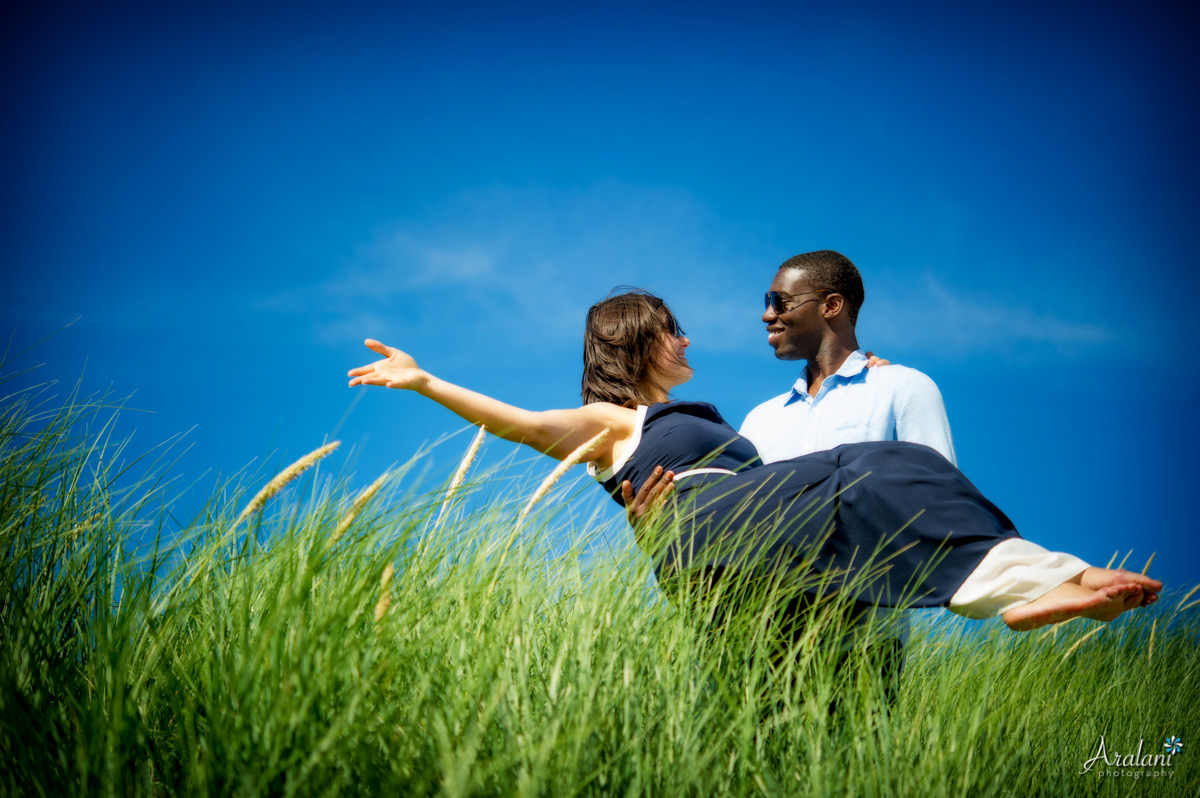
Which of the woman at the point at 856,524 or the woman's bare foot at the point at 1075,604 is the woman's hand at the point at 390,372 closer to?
the woman at the point at 856,524

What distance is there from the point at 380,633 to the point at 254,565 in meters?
0.44

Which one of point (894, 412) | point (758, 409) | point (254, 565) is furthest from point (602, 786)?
point (758, 409)

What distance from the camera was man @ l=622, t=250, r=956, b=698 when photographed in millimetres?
3346

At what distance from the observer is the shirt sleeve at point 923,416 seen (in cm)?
324

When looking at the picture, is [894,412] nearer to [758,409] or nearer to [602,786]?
[758,409]

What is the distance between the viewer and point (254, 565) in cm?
161

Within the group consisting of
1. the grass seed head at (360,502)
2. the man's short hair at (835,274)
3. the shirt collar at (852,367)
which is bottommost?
the grass seed head at (360,502)

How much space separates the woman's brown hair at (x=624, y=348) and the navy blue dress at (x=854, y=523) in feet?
3.72

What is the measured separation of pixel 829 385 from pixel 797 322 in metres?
0.48

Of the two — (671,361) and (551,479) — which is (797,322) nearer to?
(671,361)

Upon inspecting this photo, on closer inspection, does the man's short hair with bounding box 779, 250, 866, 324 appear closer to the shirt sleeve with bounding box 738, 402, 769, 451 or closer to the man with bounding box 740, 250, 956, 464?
the man with bounding box 740, 250, 956, 464

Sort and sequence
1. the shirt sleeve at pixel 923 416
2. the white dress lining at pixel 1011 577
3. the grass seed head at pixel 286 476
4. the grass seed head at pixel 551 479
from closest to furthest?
the grass seed head at pixel 286 476 < the white dress lining at pixel 1011 577 < the grass seed head at pixel 551 479 < the shirt sleeve at pixel 923 416

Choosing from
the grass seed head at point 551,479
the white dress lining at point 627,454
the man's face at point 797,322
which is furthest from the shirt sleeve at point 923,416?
the grass seed head at point 551,479

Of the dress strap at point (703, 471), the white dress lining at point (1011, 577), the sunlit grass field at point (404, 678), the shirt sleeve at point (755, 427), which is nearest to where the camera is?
the sunlit grass field at point (404, 678)
